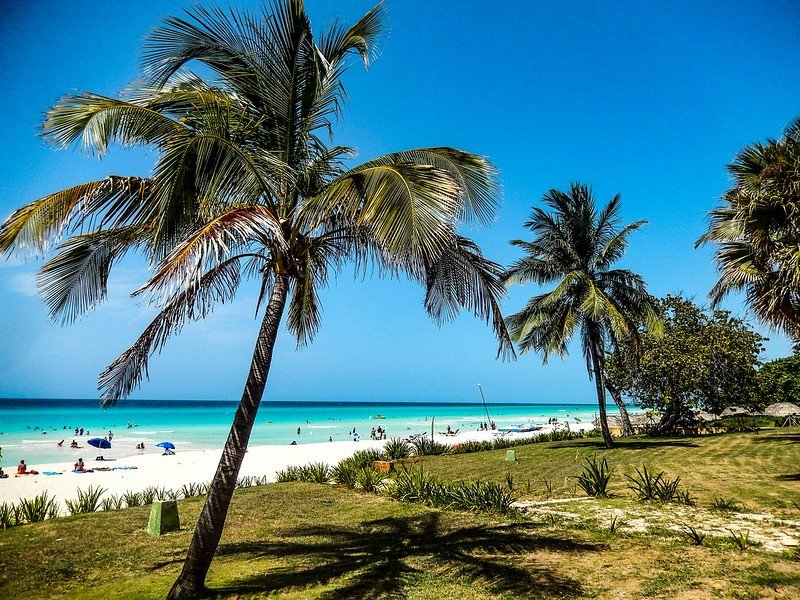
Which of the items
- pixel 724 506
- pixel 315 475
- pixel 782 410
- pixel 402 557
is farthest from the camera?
pixel 782 410

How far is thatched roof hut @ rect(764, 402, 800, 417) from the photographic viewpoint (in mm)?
28153

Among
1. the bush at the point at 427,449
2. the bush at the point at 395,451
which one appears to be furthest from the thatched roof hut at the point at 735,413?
the bush at the point at 395,451

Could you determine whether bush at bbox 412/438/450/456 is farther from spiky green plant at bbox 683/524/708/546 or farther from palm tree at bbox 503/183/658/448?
spiky green plant at bbox 683/524/708/546

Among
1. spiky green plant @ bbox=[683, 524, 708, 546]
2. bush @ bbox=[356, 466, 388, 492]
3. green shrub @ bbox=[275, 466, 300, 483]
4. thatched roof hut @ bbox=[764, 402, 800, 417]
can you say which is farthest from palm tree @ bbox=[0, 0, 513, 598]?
thatched roof hut @ bbox=[764, 402, 800, 417]

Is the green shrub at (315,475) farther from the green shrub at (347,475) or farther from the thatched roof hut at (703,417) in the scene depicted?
the thatched roof hut at (703,417)

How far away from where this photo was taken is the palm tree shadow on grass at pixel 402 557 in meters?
5.05

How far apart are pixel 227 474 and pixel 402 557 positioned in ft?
8.78

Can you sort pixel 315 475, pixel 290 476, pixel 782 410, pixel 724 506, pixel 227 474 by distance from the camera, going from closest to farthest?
1. pixel 227 474
2. pixel 724 506
3. pixel 315 475
4. pixel 290 476
5. pixel 782 410

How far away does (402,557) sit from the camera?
6215 mm

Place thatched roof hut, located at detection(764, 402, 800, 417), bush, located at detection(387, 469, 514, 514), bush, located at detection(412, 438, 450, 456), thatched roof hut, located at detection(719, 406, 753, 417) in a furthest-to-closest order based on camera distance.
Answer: thatched roof hut, located at detection(764, 402, 800, 417), thatched roof hut, located at detection(719, 406, 753, 417), bush, located at detection(412, 438, 450, 456), bush, located at detection(387, 469, 514, 514)

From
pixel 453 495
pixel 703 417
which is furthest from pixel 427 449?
pixel 703 417

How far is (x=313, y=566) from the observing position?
6.07m

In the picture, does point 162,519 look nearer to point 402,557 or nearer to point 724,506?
point 402,557

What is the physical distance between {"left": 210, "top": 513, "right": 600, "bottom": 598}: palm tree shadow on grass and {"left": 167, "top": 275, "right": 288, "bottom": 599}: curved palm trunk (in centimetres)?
A: 37
